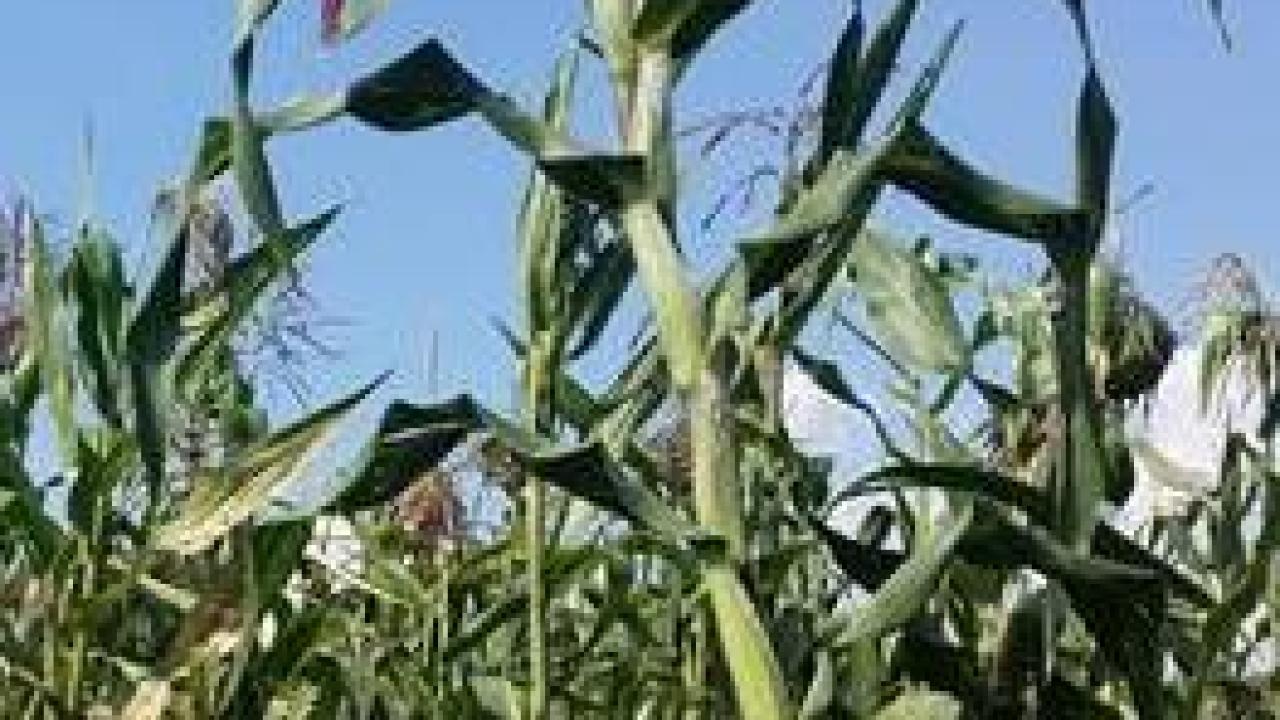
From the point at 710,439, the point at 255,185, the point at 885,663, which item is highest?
the point at 255,185

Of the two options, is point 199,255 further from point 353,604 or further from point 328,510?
point 328,510

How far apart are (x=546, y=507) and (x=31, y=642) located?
543mm

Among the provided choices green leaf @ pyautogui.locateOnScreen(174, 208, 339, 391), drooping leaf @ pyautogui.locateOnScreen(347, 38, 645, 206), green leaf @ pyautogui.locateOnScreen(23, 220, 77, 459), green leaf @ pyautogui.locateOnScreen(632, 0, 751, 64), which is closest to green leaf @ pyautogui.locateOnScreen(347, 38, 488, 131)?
drooping leaf @ pyautogui.locateOnScreen(347, 38, 645, 206)

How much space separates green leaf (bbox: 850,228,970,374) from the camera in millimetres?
1813

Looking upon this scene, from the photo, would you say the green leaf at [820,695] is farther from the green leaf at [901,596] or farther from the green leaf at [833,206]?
the green leaf at [833,206]

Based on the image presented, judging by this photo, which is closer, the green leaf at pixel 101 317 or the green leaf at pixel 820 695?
the green leaf at pixel 820 695

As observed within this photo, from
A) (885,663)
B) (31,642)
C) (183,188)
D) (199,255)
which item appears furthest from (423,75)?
(199,255)

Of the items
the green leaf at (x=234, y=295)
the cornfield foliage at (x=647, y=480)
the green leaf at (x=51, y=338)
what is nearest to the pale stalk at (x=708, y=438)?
the cornfield foliage at (x=647, y=480)

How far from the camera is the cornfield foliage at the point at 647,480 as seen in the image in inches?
65.5

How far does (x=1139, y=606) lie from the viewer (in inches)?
70.6

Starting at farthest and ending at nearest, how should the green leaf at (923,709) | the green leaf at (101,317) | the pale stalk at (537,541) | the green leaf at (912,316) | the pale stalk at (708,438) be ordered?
the green leaf at (101,317), the pale stalk at (537,541), the green leaf at (923,709), the green leaf at (912,316), the pale stalk at (708,438)

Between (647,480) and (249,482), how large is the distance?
0.71m

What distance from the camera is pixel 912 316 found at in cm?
183

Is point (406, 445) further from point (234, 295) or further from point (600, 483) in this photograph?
point (234, 295)
